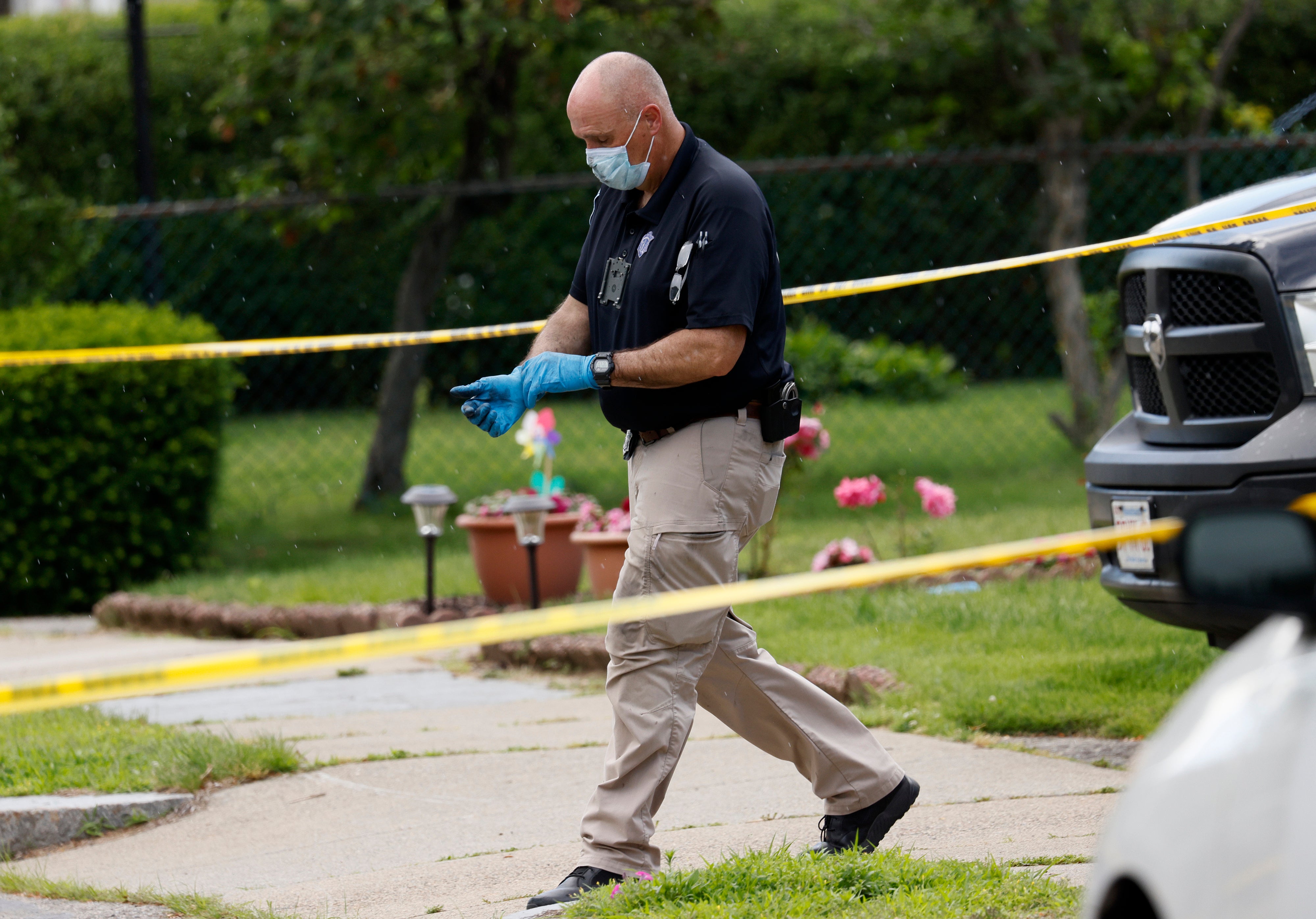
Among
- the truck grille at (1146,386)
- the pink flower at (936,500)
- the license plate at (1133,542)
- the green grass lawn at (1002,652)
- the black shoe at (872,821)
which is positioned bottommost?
the green grass lawn at (1002,652)

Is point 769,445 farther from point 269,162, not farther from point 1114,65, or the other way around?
point 1114,65

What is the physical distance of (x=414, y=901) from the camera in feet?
11.9

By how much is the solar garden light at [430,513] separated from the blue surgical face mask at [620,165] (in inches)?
139

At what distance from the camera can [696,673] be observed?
3.46 meters

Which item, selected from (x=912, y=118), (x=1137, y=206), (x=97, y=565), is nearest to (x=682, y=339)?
(x=97, y=565)

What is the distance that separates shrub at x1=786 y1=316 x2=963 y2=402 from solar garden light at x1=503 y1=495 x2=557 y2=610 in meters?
7.44

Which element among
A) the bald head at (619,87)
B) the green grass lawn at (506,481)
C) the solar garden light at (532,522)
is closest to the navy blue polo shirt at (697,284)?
the bald head at (619,87)

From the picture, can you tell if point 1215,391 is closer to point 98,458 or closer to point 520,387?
point 520,387

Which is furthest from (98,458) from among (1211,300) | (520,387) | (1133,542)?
(1211,300)

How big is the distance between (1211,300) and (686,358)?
172 cm

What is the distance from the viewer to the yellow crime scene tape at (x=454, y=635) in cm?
249

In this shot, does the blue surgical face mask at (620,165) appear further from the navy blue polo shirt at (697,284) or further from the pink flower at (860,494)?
the pink flower at (860,494)

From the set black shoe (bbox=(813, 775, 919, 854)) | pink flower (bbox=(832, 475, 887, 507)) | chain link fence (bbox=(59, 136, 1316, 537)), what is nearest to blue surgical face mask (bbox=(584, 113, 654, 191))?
black shoe (bbox=(813, 775, 919, 854))

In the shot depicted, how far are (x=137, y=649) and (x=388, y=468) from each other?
3334mm
